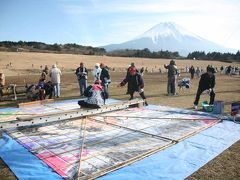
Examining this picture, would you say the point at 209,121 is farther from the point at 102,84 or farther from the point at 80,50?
the point at 80,50

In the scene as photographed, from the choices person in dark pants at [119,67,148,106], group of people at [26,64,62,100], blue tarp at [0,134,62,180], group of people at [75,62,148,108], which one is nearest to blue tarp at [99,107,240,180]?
blue tarp at [0,134,62,180]

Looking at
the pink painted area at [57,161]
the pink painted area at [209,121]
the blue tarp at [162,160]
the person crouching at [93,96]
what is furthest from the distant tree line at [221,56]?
the pink painted area at [57,161]

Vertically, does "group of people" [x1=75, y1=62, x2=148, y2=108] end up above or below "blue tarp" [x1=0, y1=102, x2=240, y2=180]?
above

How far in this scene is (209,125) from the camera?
9.12 m

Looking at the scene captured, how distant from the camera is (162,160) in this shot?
6.30 m

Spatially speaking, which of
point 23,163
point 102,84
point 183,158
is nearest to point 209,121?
point 183,158

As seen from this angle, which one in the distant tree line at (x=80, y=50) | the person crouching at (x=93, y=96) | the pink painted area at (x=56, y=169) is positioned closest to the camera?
the pink painted area at (x=56, y=169)

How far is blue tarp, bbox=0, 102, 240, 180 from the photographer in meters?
5.58

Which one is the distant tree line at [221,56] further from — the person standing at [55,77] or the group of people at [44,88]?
the group of people at [44,88]

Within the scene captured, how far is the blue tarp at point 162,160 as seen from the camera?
5.58 m

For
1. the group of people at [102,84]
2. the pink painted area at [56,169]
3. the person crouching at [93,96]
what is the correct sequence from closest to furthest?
the pink painted area at [56,169] → the person crouching at [93,96] → the group of people at [102,84]

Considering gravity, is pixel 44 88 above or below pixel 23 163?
above

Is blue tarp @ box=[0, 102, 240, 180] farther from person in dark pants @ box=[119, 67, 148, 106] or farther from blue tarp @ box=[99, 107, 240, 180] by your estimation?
person in dark pants @ box=[119, 67, 148, 106]

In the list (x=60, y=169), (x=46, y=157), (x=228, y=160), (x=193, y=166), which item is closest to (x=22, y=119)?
(x=46, y=157)
